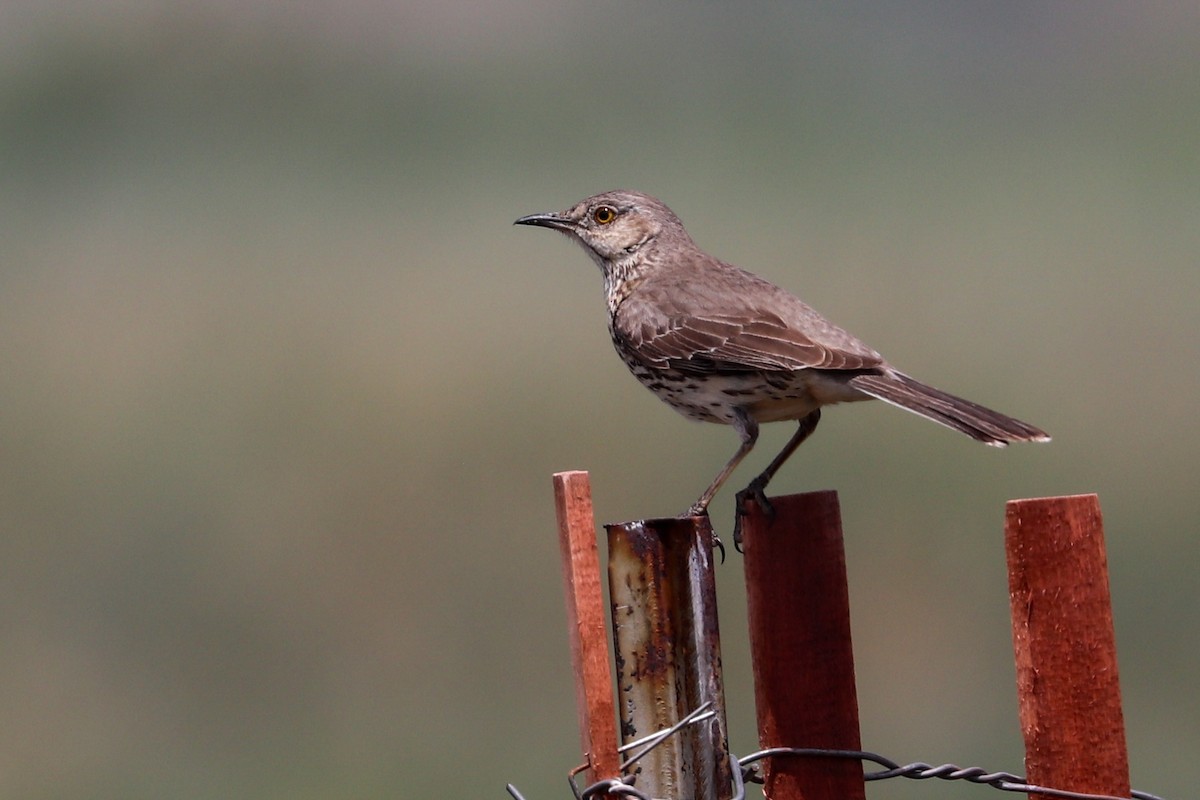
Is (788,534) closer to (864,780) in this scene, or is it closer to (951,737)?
(864,780)

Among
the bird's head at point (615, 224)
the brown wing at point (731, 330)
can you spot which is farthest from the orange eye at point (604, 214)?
the brown wing at point (731, 330)

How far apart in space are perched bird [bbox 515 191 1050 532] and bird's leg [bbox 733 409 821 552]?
0.01 meters

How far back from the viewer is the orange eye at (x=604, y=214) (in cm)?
883

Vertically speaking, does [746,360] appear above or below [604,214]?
below

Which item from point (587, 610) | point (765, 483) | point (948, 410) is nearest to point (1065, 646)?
point (587, 610)

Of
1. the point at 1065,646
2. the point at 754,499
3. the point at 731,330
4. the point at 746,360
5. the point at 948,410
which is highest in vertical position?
the point at 731,330

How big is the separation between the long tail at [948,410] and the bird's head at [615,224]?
2.23 m

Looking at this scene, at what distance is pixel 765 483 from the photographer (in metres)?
6.25

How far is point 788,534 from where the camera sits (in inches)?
180

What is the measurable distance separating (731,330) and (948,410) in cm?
138

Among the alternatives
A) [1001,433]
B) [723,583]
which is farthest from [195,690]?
[1001,433]

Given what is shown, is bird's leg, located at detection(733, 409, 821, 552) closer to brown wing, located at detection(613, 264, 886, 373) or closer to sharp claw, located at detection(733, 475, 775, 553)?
sharp claw, located at detection(733, 475, 775, 553)

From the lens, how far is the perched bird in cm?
646

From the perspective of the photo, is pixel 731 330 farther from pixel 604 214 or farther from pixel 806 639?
pixel 806 639
